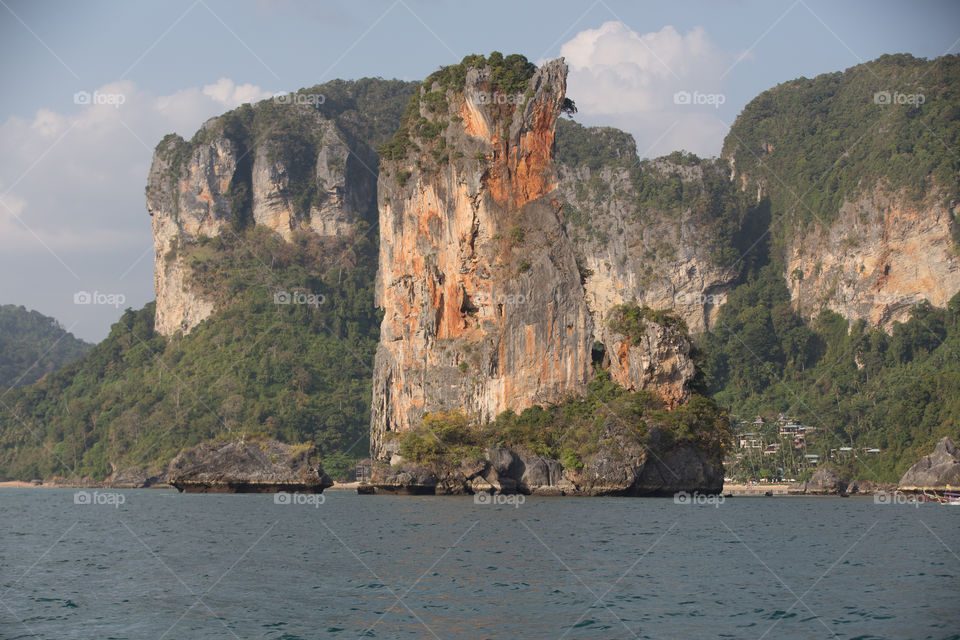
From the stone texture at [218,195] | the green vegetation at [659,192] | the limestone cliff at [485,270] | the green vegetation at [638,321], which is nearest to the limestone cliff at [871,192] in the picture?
the green vegetation at [659,192]

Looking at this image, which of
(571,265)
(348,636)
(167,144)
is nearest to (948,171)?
(571,265)

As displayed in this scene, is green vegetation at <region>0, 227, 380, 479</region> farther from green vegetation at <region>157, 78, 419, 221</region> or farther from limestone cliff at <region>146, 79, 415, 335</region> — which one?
green vegetation at <region>157, 78, 419, 221</region>

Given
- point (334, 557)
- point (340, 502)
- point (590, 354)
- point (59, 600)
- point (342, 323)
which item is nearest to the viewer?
point (59, 600)

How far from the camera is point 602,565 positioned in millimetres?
28875

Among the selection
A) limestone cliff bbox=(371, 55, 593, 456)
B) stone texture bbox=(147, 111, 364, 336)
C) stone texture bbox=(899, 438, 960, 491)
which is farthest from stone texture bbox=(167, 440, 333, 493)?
stone texture bbox=(147, 111, 364, 336)

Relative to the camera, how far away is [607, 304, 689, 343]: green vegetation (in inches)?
2921

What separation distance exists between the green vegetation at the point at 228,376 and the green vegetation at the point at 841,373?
1775 inches

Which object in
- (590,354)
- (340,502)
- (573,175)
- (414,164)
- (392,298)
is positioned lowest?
(340,502)

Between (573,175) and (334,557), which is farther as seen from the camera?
(573,175)

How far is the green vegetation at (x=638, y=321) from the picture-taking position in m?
74.2

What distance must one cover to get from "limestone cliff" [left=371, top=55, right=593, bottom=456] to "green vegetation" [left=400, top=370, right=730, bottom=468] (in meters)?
2.76

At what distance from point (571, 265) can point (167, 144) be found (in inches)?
3365

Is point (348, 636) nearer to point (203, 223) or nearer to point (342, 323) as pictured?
point (342, 323)

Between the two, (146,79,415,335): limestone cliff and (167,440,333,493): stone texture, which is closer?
(167,440,333,493): stone texture
